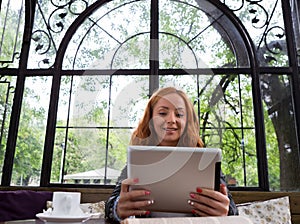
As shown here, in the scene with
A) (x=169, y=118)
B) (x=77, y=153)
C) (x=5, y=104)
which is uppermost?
(x=5, y=104)

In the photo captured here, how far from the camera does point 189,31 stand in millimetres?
2668

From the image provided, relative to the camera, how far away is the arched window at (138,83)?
2.33 metres

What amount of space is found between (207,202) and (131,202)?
229 millimetres

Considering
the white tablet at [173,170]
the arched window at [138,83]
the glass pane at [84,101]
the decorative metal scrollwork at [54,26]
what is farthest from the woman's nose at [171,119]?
the decorative metal scrollwork at [54,26]

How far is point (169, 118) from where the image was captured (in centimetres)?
136

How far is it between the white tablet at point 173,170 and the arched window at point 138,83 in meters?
1.46

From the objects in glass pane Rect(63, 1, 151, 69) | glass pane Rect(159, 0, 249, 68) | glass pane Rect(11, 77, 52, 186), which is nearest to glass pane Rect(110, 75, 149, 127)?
glass pane Rect(63, 1, 151, 69)

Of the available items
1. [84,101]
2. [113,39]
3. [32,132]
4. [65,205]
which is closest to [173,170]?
[65,205]

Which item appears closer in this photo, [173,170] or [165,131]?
[173,170]

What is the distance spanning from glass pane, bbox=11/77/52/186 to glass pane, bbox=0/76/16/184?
11 cm

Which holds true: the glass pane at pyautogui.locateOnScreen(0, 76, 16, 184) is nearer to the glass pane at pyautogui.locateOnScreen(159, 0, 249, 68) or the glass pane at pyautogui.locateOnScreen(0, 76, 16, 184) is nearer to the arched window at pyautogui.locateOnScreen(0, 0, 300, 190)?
the arched window at pyautogui.locateOnScreen(0, 0, 300, 190)

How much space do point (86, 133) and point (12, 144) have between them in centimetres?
61

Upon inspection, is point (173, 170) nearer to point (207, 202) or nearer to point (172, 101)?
point (207, 202)

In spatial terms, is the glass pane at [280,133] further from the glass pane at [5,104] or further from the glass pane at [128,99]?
the glass pane at [5,104]
